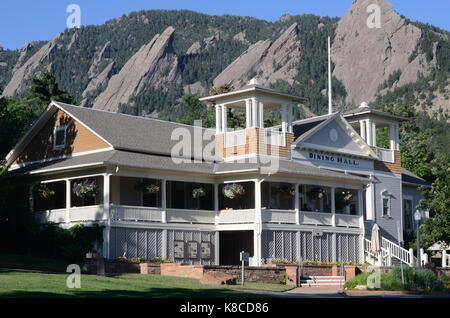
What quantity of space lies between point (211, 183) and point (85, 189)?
698 cm

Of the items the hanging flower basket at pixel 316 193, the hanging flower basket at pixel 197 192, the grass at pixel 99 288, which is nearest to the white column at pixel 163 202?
the hanging flower basket at pixel 197 192

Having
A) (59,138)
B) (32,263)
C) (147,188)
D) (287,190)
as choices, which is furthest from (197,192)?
(32,263)

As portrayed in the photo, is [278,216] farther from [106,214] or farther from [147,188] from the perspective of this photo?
[106,214]

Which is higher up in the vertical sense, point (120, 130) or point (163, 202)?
point (120, 130)

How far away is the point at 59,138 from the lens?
3881 centimetres

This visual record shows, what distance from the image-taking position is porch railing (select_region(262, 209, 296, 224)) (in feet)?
120

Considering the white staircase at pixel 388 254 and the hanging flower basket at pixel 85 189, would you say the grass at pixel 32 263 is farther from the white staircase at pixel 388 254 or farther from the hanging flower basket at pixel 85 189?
the white staircase at pixel 388 254

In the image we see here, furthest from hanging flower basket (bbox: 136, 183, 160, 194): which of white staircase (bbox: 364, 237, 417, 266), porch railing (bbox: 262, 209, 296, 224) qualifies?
white staircase (bbox: 364, 237, 417, 266)

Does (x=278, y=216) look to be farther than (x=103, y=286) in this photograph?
Yes

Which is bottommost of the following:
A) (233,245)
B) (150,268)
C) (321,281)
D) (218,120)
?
(321,281)

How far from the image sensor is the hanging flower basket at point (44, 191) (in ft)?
121

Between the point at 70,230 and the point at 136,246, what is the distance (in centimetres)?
309
